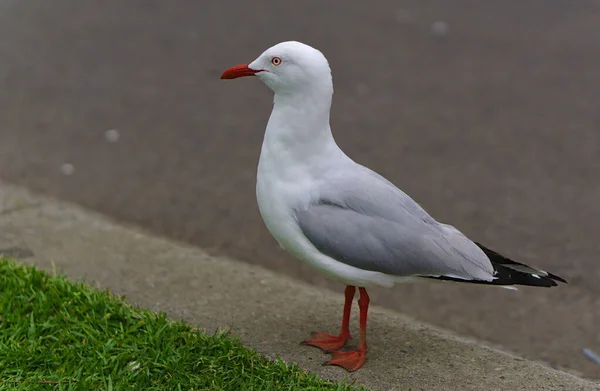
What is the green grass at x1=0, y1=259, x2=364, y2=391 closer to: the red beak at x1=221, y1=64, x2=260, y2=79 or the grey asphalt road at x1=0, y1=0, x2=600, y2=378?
the grey asphalt road at x1=0, y1=0, x2=600, y2=378

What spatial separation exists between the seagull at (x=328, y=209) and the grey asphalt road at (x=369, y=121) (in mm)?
934

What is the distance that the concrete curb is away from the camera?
343 cm

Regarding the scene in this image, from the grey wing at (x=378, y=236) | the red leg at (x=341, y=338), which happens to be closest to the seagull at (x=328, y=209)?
the grey wing at (x=378, y=236)

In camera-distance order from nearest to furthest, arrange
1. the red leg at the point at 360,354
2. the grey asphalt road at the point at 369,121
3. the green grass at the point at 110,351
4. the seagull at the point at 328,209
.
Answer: the seagull at the point at 328,209, the green grass at the point at 110,351, the red leg at the point at 360,354, the grey asphalt road at the point at 369,121

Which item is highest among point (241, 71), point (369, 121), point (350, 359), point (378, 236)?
point (369, 121)

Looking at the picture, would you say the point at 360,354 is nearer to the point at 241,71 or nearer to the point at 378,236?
the point at 378,236

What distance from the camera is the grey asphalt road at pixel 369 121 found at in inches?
193

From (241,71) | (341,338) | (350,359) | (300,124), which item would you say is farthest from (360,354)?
(241,71)

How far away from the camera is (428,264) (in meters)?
3.18

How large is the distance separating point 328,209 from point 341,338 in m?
0.75

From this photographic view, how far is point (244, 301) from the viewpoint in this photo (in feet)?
13.4

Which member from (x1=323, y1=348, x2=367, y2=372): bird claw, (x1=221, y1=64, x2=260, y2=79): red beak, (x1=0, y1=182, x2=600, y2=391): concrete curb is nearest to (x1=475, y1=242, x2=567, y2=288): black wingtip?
(x1=0, y1=182, x2=600, y2=391): concrete curb

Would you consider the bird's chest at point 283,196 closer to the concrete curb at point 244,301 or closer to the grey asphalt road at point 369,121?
the concrete curb at point 244,301

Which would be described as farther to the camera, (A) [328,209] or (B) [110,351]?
(B) [110,351]
